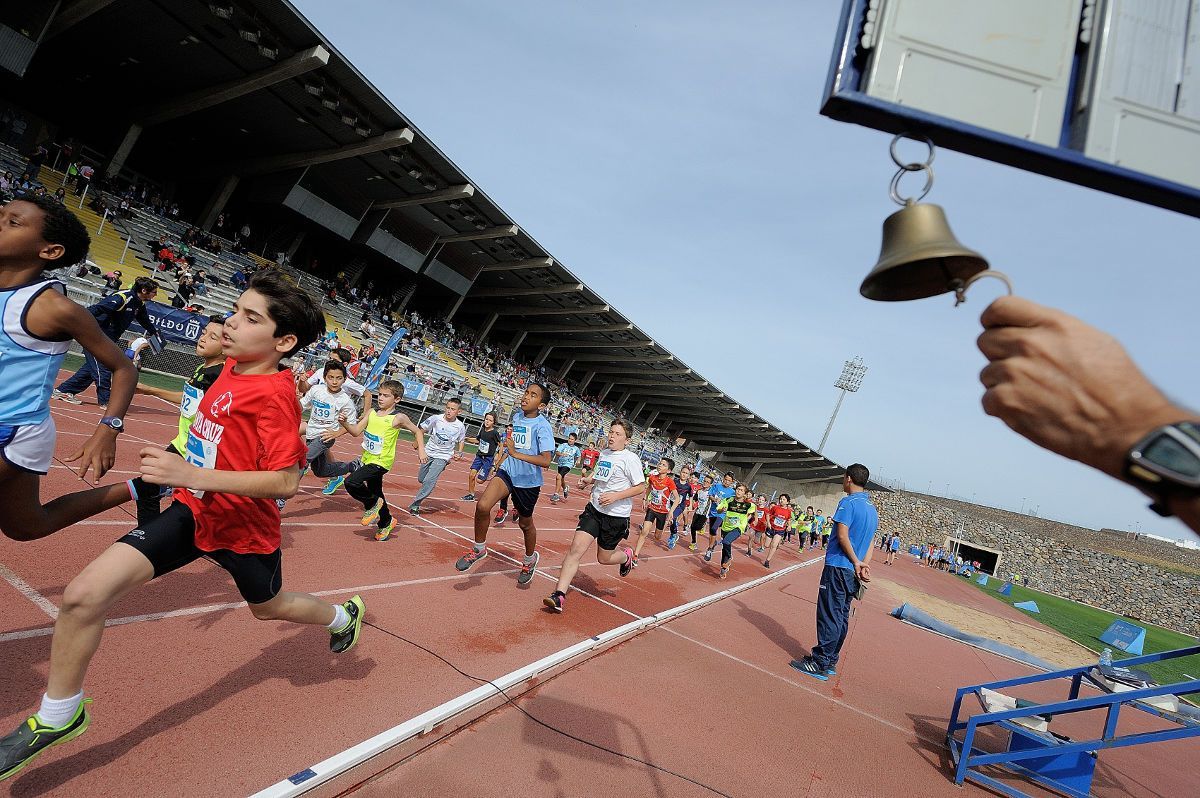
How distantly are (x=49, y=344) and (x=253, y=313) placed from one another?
85 centimetres

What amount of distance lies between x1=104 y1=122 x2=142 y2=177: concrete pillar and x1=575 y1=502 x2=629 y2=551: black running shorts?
991 inches

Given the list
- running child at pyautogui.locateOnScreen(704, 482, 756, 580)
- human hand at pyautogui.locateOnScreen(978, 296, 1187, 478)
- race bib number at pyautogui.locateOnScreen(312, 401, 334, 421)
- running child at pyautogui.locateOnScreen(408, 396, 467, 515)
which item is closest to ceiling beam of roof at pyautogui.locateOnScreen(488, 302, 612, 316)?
running child at pyautogui.locateOnScreen(704, 482, 756, 580)

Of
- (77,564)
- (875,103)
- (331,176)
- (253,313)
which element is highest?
(331,176)

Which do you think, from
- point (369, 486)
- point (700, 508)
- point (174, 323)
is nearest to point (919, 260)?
point (369, 486)

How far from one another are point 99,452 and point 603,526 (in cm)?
413

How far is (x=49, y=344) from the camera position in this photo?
2.45m

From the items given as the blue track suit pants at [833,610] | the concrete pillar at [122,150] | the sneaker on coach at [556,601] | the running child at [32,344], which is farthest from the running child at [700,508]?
the concrete pillar at [122,150]

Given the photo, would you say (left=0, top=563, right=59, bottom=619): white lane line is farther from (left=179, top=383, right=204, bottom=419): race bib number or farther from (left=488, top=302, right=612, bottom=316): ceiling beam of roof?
(left=488, top=302, right=612, bottom=316): ceiling beam of roof

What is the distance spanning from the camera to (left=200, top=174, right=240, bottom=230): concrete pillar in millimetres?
24141

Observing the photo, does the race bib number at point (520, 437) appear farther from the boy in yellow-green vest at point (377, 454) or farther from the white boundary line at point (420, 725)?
the white boundary line at point (420, 725)

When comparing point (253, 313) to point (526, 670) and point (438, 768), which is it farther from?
point (526, 670)

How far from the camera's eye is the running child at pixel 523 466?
5.77m

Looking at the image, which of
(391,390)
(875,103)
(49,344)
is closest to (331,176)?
(391,390)

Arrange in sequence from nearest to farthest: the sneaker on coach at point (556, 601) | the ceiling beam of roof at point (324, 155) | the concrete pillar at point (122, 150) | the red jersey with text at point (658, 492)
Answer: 1. the sneaker on coach at point (556, 601)
2. the red jersey with text at point (658, 492)
3. the ceiling beam of roof at point (324, 155)
4. the concrete pillar at point (122, 150)
